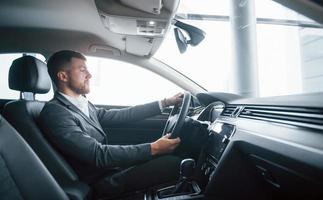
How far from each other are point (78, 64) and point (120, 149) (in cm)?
76

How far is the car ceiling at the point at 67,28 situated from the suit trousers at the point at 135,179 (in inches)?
39.5

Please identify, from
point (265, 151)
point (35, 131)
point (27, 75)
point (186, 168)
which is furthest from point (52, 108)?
point (265, 151)

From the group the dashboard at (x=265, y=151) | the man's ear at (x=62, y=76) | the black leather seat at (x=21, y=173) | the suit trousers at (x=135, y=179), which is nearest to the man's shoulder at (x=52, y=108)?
the man's ear at (x=62, y=76)

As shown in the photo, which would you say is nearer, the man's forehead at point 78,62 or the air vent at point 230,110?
the air vent at point 230,110

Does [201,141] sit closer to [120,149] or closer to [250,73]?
[120,149]

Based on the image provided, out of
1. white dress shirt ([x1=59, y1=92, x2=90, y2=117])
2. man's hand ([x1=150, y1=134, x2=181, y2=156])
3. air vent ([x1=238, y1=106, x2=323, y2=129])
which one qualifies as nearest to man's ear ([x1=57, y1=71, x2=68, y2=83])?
white dress shirt ([x1=59, y1=92, x2=90, y2=117])

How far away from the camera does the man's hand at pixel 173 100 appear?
87.0 inches

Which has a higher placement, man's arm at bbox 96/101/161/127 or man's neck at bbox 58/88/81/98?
man's neck at bbox 58/88/81/98

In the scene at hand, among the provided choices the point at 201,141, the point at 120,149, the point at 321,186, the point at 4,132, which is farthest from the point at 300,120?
the point at 4,132

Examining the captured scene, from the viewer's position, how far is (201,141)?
69.2 inches

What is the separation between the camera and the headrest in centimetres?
186

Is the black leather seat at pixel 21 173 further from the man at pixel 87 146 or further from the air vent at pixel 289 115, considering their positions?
the air vent at pixel 289 115

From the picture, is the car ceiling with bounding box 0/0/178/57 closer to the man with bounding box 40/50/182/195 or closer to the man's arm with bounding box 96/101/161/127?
the man with bounding box 40/50/182/195

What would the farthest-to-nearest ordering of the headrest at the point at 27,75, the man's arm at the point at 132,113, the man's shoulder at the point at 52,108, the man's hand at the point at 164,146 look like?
the man's arm at the point at 132,113
the headrest at the point at 27,75
the man's shoulder at the point at 52,108
the man's hand at the point at 164,146
